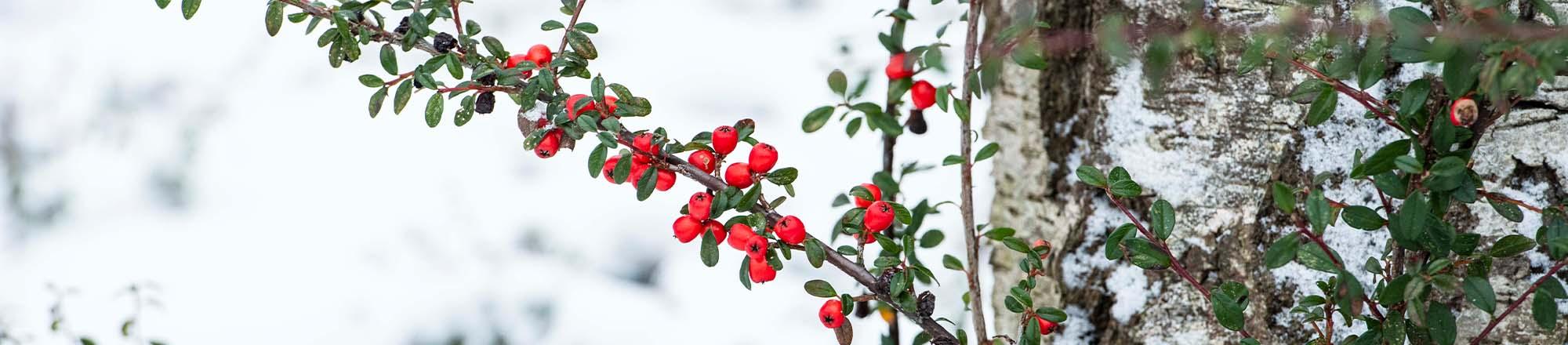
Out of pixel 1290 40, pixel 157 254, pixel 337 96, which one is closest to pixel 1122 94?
pixel 1290 40

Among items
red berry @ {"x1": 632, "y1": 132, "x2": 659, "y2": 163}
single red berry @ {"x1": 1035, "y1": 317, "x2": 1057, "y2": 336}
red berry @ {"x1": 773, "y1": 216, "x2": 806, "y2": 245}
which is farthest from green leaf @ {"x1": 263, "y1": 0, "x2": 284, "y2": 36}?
single red berry @ {"x1": 1035, "y1": 317, "x2": 1057, "y2": 336}

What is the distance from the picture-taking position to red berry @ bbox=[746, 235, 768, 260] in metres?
0.66

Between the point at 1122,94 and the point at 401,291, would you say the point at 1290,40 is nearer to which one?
the point at 1122,94

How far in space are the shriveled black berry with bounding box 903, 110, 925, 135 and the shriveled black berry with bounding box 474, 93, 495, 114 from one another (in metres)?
0.41

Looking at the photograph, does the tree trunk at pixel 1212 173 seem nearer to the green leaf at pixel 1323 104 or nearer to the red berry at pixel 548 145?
the green leaf at pixel 1323 104

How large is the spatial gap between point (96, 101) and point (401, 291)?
2.51ft

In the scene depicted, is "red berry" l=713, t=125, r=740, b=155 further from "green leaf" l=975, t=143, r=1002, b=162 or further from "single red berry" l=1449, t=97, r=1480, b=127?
"single red berry" l=1449, t=97, r=1480, b=127

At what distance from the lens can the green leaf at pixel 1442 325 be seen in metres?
0.60

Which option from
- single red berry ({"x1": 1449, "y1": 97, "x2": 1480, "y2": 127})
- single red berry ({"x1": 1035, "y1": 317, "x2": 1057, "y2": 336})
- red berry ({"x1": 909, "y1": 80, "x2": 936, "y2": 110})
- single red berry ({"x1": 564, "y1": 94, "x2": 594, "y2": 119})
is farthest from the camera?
red berry ({"x1": 909, "y1": 80, "x2": 936, "y2": 110})

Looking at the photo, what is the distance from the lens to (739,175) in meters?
0.67

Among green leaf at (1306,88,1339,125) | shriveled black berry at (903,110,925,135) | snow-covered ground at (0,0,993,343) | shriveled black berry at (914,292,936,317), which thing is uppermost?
snow-covered ground at (0,0,993,343)

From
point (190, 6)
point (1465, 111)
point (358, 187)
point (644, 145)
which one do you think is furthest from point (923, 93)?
point (358, 187)

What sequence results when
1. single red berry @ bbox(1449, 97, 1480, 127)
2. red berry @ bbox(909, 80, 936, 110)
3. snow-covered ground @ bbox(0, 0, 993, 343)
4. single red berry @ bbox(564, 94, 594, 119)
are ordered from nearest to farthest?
1. single red berry @ bbox(1449, 97, 1480, 127)
2. single red berry @ bbox(564, 94, 594, 119)
3. red berry @ bbox(909, 80, 936, 110)
4. snow-covered ground @ bbox(0, 0, 993, 343)

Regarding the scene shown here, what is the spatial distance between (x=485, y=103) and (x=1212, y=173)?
1.82 ft
